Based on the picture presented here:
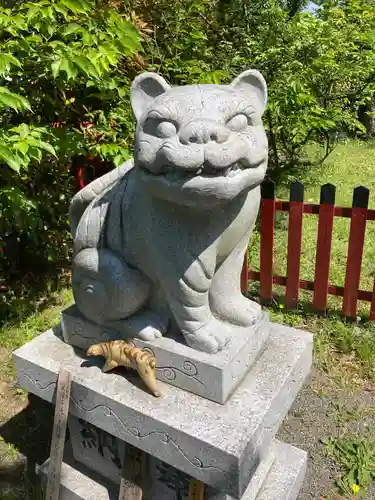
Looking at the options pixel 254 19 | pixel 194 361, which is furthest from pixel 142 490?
pixel 254 19

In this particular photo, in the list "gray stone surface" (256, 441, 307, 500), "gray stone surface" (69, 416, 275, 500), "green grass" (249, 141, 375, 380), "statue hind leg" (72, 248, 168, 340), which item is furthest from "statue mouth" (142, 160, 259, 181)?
"green grass" (249, 141, 375, 380)

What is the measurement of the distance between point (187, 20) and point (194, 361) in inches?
160

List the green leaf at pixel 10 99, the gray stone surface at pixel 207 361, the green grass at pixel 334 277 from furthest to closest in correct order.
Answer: the green grass at pixel 334 277 → the green leaf at pixel 10 99 → the gray stone surface at pixel 207 361

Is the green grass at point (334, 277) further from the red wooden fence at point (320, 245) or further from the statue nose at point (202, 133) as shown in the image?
the statue nose at point (202, 133)

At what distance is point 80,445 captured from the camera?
2.53 meters

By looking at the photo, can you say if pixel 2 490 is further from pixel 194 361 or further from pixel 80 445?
pixel 194 361

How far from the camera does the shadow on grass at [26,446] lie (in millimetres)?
2645

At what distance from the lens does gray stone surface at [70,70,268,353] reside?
159 cm

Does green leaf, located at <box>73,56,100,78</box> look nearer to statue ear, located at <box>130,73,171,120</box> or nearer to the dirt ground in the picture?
statue ear, located at <box>130,73,171,120</box>

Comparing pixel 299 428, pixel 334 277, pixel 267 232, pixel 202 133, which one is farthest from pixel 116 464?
pixel 334 277

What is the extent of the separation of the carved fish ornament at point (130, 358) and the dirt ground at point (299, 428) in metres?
1.07

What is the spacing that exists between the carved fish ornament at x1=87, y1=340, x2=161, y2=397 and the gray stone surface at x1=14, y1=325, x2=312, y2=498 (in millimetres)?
90

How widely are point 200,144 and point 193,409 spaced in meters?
1.13

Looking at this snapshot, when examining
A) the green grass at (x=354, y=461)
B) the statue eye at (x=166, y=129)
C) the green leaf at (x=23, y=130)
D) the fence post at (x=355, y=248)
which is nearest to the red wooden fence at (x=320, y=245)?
the fence post at (x=355, y=248)
